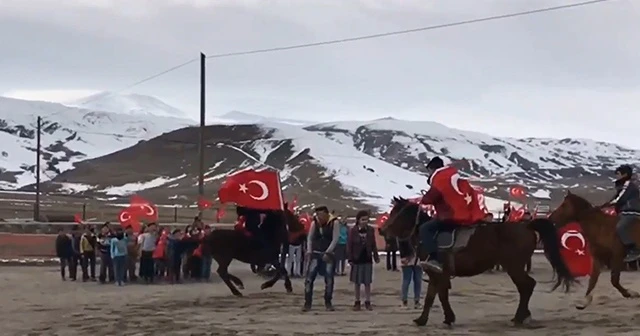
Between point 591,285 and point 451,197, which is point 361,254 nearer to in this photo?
point 451,197

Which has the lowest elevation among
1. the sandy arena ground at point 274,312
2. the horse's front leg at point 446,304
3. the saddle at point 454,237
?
the sandy arena ground at point 274,312

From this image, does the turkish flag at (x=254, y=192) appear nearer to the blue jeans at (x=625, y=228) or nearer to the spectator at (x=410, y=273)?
the spectator at (x=410, y=273)

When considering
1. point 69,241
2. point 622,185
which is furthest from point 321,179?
point 622,185

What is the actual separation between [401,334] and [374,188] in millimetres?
157383

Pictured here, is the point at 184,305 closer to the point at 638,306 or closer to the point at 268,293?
the point at 268,293

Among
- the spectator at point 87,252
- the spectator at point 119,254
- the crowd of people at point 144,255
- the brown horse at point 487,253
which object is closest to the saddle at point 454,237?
the brown horse at point 487,253

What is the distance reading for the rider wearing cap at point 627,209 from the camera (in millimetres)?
16469

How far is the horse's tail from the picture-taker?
1462cm

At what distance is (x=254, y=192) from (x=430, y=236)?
731 centimetres

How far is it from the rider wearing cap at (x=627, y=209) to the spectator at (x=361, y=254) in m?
4.33

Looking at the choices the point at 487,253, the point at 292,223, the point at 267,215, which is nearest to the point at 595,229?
the point at 487,253

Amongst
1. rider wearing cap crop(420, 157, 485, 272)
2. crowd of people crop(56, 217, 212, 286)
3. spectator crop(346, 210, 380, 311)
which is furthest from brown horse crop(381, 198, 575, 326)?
crowd of people crop(56, 217, 212, 286)

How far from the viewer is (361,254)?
17.3 m

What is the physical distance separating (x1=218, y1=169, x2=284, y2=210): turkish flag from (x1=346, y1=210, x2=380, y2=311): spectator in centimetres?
396
